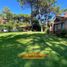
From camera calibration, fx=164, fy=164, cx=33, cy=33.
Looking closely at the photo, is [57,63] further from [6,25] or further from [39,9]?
[6,25]

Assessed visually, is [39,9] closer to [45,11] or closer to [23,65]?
[45,11]

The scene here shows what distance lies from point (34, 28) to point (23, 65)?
42567 mm

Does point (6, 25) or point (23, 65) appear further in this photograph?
point (6, 25)

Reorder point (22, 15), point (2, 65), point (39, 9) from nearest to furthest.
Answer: point (2, 65) → point (39, 9) → point (22, 15)

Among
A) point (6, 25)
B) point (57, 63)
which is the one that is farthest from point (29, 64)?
point (6, 25)

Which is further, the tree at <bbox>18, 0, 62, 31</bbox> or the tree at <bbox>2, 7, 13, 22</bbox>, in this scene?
the tree at <bbox>2, 7, 13, 22</bbox>

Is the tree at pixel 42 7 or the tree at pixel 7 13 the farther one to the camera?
the tree at pixel 7 13

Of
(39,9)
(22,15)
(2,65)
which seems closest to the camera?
(2,65)

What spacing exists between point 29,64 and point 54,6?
40583mm

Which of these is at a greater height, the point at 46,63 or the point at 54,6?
the point at 54,6

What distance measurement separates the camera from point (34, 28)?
49625 millimetres

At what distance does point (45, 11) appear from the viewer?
46875 millimetres

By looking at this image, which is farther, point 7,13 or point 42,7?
point 7,13

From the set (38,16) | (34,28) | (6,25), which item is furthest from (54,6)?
(6,25)
